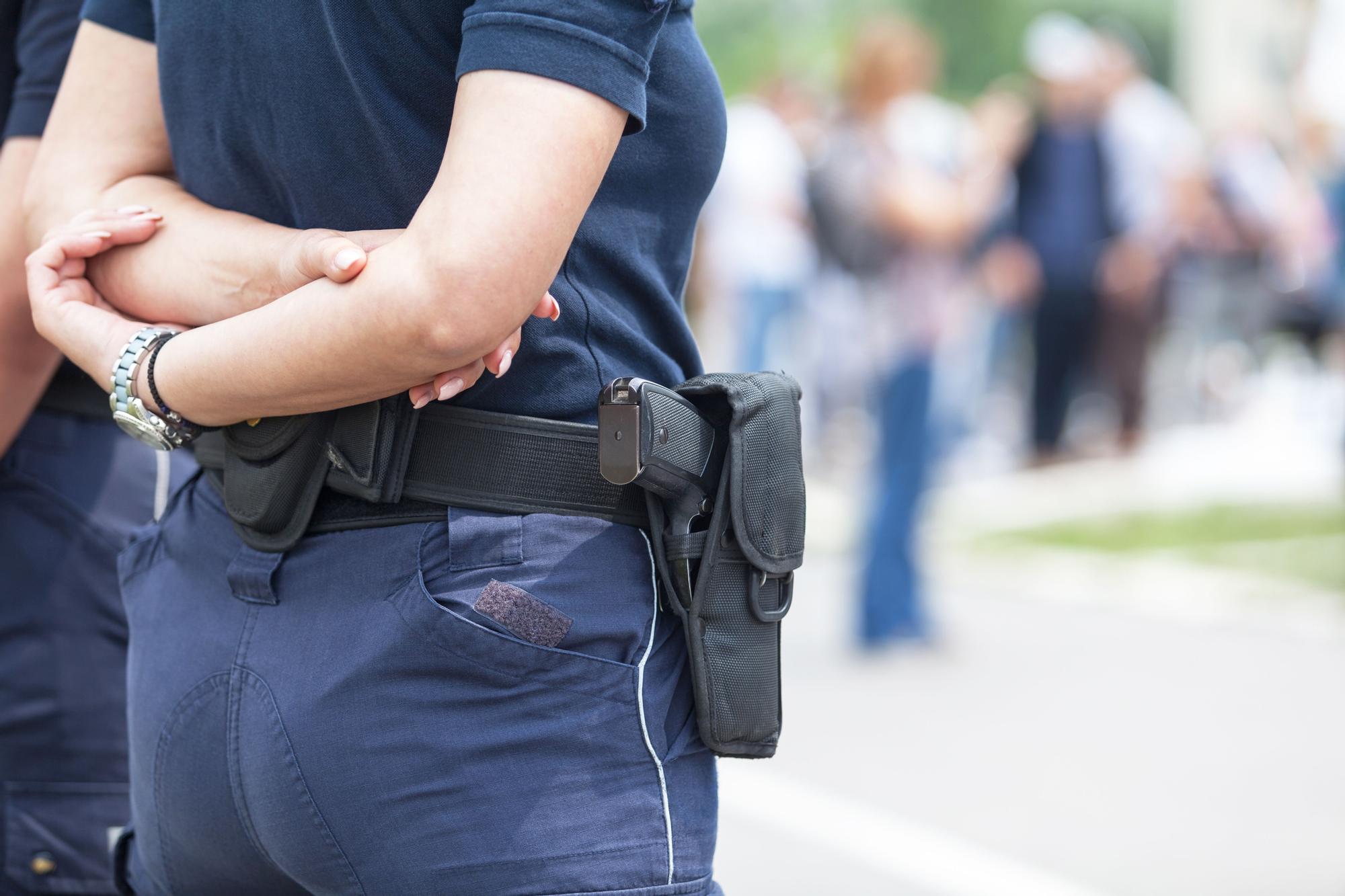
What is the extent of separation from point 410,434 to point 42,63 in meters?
0.81

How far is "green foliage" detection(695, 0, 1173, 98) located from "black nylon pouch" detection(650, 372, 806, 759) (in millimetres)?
29385

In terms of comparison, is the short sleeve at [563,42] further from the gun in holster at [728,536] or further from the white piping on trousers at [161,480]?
the white piping on trousers at [161,480]

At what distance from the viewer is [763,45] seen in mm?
32062

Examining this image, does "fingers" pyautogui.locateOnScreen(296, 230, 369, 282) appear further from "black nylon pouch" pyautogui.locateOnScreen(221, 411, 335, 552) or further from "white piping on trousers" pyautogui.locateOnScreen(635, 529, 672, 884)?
"white piping on trousers" pyautogui.locateOnScreen(635, 529, 672, 884)

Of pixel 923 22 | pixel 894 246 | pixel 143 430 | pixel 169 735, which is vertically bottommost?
pixel 169 735

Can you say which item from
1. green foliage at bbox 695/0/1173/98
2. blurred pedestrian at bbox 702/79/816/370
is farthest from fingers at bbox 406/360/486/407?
green foliage at bbox 695/0/1173/98

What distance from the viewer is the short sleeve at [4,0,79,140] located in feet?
6.00

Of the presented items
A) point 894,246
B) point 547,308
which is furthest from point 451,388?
point 894,246

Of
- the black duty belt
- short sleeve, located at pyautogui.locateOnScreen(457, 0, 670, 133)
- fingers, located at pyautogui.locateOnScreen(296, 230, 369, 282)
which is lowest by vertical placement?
the black duty belt

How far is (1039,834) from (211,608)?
304 centimetres

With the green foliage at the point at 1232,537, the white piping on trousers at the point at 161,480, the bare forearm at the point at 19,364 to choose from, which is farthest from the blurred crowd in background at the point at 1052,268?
the bare forearm at the point at 19,364

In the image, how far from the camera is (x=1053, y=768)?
459cm

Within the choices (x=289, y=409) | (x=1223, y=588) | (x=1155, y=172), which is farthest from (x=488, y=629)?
(x=1155, y=172)

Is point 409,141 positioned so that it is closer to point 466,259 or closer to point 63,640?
point 466,259
